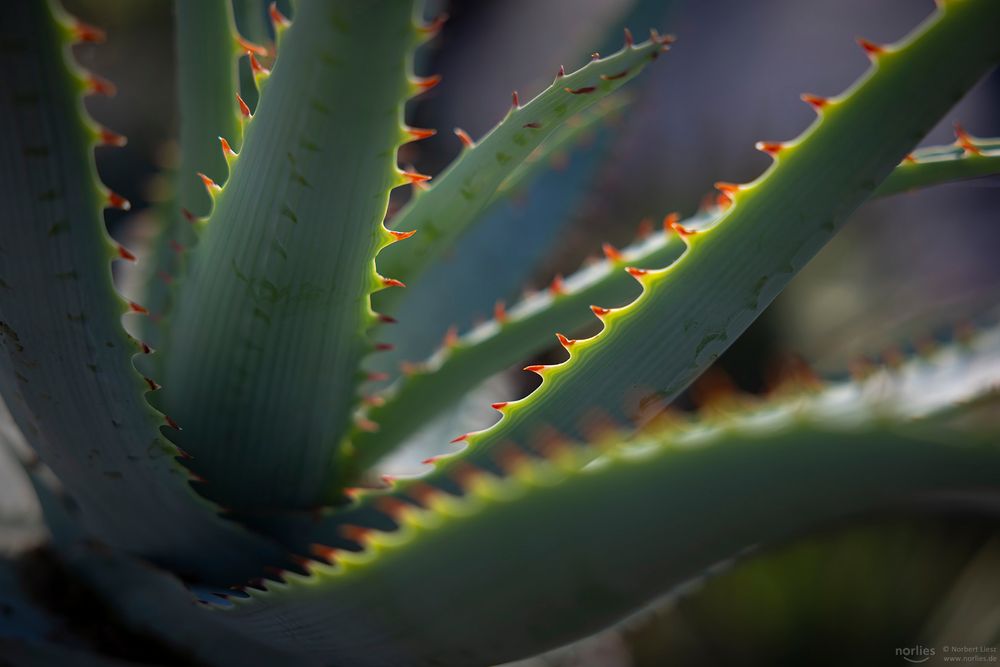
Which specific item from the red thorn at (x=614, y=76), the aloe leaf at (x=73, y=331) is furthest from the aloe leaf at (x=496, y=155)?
the aloe leaf at (x=73, y=331)

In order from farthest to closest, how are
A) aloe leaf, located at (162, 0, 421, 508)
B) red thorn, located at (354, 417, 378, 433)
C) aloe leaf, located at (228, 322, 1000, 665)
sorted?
1. red thorn, located at (354, 417, 378, 433)
2. aloe leaf, located at (162, 0, 421, 508)
3. aloe leaf, located at (228, 322, 1000, 665)

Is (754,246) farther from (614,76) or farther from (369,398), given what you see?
(369,398)

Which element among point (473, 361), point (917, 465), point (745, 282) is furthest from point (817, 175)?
point (473, 361)

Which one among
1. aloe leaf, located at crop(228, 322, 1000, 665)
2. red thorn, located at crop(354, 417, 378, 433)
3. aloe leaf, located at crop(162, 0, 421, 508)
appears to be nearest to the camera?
aloe leaf, located at crop(228, 322, 1000, 665)

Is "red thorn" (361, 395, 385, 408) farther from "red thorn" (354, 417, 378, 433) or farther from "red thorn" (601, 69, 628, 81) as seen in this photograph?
"red thorn" (601, 69, 628, 81)

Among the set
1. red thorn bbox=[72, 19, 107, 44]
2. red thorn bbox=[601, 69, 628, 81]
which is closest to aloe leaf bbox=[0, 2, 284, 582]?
red thorn bbox=[72, 19, 107, 44]

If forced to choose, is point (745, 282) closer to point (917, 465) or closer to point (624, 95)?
point (917, 465)
